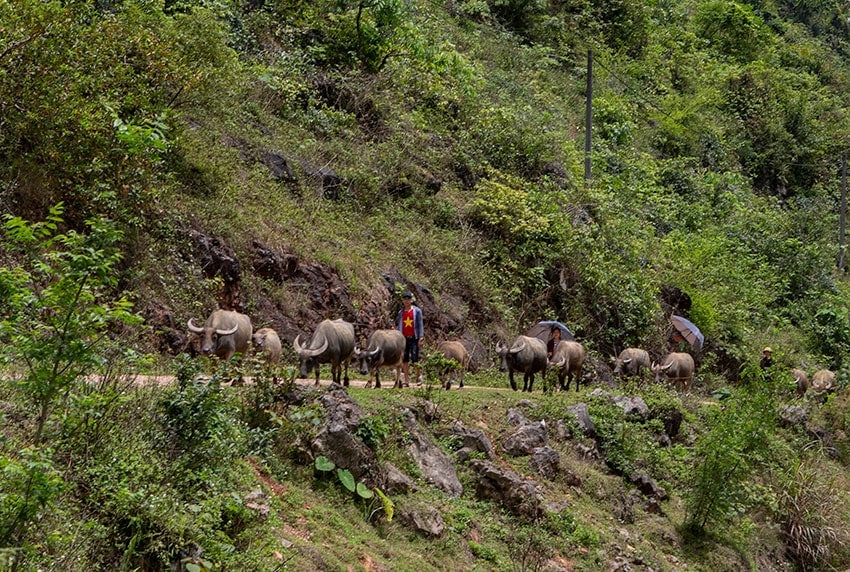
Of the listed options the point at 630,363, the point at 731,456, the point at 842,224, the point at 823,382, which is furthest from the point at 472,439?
the point at 842,224

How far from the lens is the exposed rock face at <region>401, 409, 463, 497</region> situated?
11734 mm

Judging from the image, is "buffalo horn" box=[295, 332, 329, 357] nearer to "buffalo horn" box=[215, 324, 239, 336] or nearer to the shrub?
"buffalo horn" box=[215, 324, 239, 336]

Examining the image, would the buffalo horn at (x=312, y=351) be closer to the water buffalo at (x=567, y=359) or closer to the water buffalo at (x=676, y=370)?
the water buffalo at (x=567, y=359)

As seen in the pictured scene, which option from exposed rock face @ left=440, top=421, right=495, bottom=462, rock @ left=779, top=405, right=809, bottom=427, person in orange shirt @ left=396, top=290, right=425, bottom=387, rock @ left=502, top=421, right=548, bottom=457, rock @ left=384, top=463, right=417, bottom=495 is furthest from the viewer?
rock @ left=779, top=405, right=809, bottom=427

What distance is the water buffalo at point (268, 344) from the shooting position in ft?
43.4

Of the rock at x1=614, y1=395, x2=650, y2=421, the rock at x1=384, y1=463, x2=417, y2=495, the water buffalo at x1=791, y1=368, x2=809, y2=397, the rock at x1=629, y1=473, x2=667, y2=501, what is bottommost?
the water buffalo at x1=791, y1=368, x2=809, y2=397

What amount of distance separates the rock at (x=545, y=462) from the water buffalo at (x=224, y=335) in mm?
4697

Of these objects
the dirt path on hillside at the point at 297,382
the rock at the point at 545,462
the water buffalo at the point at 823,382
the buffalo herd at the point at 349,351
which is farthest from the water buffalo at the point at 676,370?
the rock at the point at 545,462

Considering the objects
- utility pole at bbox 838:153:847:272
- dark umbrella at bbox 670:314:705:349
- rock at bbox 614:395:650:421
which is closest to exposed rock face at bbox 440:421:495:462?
rock at bbox 614:395:650:421

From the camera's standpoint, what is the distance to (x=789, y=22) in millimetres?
59188

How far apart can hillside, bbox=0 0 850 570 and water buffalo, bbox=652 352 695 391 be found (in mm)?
1215

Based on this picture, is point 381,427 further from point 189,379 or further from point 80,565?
point 80,565

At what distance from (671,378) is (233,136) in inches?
489

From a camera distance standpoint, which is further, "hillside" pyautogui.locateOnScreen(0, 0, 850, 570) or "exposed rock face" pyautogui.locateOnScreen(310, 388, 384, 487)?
"exposed rock face" pyautogui.locateOnScreen(310, 388, 384, 487)
